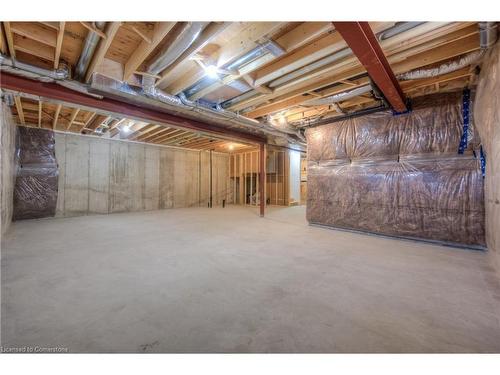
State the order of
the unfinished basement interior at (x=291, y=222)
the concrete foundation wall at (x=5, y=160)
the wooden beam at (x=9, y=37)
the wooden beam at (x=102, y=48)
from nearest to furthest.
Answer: the unfinished basement interior at (x=291, y=222)
the wooden beam at (x=102, y=48)
the wooden beam at (x=9, y=37)
the concrete foundation wall at (x=5, y=160)

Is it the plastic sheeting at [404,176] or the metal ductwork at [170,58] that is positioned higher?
the metal ductwork at [170,58]

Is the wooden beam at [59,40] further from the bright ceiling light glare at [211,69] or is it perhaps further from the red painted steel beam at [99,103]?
the bright ceiling light glare at [211,69]

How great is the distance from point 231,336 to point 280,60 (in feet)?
8.97

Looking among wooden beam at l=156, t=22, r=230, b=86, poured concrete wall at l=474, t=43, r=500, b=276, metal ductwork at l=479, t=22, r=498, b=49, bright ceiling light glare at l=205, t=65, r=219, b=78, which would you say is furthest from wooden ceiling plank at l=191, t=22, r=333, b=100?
poured concrete wall at l=474, t=43, r=500, b=276

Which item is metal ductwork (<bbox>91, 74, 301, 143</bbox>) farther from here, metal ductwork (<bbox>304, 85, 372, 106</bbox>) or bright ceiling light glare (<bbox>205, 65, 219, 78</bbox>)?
metal ductwork (<bbox>304, 85, 372, 106</bbox>)

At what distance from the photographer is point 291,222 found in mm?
5043

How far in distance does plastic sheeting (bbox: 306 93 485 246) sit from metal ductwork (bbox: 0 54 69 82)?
423 cm

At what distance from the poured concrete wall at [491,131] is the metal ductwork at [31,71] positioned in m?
4.39

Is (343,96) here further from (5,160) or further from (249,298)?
(5,160)

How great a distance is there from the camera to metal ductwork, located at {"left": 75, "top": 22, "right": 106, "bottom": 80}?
195 cm

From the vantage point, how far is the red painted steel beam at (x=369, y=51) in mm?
1501

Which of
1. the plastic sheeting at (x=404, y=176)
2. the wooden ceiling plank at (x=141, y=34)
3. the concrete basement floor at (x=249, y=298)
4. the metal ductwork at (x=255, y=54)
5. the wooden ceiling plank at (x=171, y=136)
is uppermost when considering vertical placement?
the wooden ceiling plank at (x=171, y=136)

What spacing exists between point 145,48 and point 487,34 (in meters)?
3.15

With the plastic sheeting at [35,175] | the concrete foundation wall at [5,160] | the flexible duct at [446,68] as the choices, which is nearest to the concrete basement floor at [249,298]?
the concrete foundation wall at [5,160]
